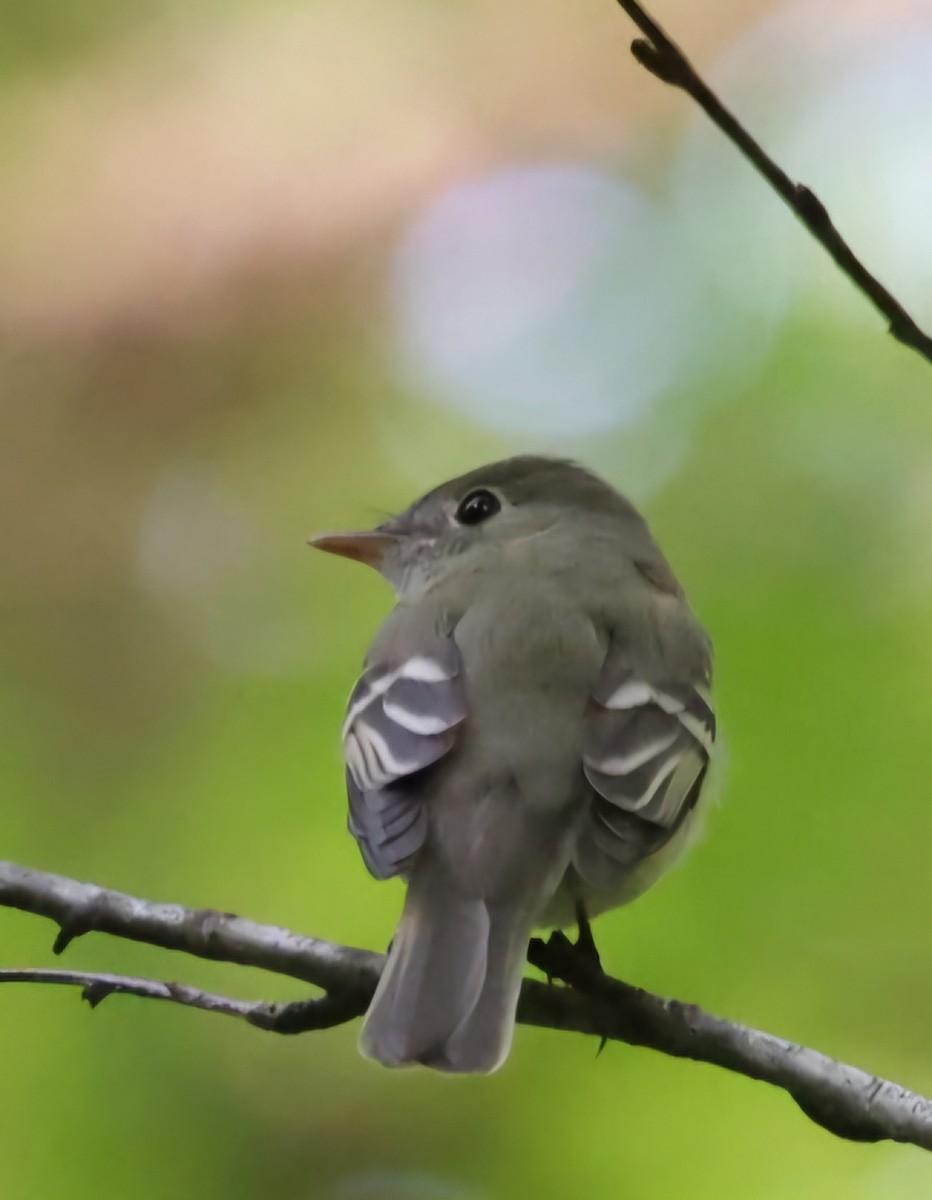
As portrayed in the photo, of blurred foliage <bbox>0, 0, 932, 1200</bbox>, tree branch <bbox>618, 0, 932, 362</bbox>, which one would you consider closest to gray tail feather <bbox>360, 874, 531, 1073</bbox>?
blurred foliage <bbox>0, 0, 932, 1200</bbox>

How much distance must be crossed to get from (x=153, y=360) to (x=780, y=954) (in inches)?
50.6

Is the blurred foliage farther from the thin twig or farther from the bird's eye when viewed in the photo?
the thin twig

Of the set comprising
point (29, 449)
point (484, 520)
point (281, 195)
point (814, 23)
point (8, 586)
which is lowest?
point (8, 586)

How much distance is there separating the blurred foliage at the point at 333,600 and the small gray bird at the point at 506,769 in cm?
24

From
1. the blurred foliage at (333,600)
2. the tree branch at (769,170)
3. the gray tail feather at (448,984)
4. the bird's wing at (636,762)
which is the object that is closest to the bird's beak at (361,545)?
the blurred foliage at (333,600)

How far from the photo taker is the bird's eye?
179 cm

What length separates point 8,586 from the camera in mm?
2105

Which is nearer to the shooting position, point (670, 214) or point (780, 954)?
point (780, 954)

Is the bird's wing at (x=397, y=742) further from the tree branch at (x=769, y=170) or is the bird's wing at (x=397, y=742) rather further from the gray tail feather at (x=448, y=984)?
the tree branch at (x=769, y=170)

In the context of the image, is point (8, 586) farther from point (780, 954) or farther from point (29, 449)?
point (780, 954)

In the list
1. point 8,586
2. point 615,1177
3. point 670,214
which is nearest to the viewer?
point 615,1177

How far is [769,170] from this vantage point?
2.59 feet

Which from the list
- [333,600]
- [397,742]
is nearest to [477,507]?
[333,600]

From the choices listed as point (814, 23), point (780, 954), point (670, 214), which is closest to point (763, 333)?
point (670, 214)
